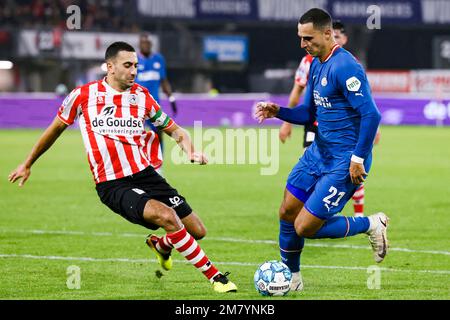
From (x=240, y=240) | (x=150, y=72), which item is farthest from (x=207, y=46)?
(x=240, y=240)

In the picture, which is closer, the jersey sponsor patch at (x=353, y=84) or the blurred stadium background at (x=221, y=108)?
the jersey sponsor patch at (x=353, y=84)

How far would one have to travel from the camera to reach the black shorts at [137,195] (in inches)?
313

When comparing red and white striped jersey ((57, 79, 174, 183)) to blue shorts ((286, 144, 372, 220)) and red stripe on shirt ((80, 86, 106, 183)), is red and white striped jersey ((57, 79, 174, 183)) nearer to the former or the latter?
red stripe on shirt ((80, 86, 106, 183))

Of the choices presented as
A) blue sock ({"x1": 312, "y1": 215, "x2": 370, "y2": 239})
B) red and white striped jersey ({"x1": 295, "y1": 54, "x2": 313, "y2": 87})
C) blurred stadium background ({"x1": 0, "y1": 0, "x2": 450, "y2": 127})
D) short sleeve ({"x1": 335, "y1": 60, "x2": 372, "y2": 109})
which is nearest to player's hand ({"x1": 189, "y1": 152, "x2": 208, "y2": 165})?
blue sock ({"x1": 312, "y1": 215, "x2": 370, "y2": 239})

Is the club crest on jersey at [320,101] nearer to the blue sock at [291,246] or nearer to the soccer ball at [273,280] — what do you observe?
Result: the blue sock at [291,246]

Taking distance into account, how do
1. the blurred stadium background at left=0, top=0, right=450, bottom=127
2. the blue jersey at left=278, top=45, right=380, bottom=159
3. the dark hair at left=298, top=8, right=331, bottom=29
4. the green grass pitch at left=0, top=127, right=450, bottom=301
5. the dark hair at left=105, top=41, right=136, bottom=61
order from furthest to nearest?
the blurred stadium background at left=0, top=0, right=450, bottom=127, the green grass pitch at left=0, top=127, right=450, bottom=301, the dark hair at left=105, top=41, right=136, bottom=61, the dark hair at left=298, top=8, right=331, bottom=29, the blue jersey at left=278, top=45, right=380, bottom=159

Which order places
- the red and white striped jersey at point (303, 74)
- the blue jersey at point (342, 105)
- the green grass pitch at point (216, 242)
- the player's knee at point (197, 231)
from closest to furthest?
the blue jersey at point (342, 105), the green grass pitch at point (216, 242), the player's knee at point (197, 231), the red and white striped jersey at point (303, 74)

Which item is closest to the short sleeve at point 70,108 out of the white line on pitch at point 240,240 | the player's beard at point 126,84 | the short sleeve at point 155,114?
the player's beard at point 126,84

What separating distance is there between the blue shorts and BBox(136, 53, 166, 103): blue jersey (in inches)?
369

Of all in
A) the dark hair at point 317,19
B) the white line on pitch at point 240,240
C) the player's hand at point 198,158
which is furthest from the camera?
the white line on pitch at point 240,240

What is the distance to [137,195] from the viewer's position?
801cm

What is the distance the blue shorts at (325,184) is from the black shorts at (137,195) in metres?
1.07

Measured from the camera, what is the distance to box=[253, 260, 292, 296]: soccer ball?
7.84m

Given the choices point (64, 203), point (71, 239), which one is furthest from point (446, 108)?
point (71, 239)
